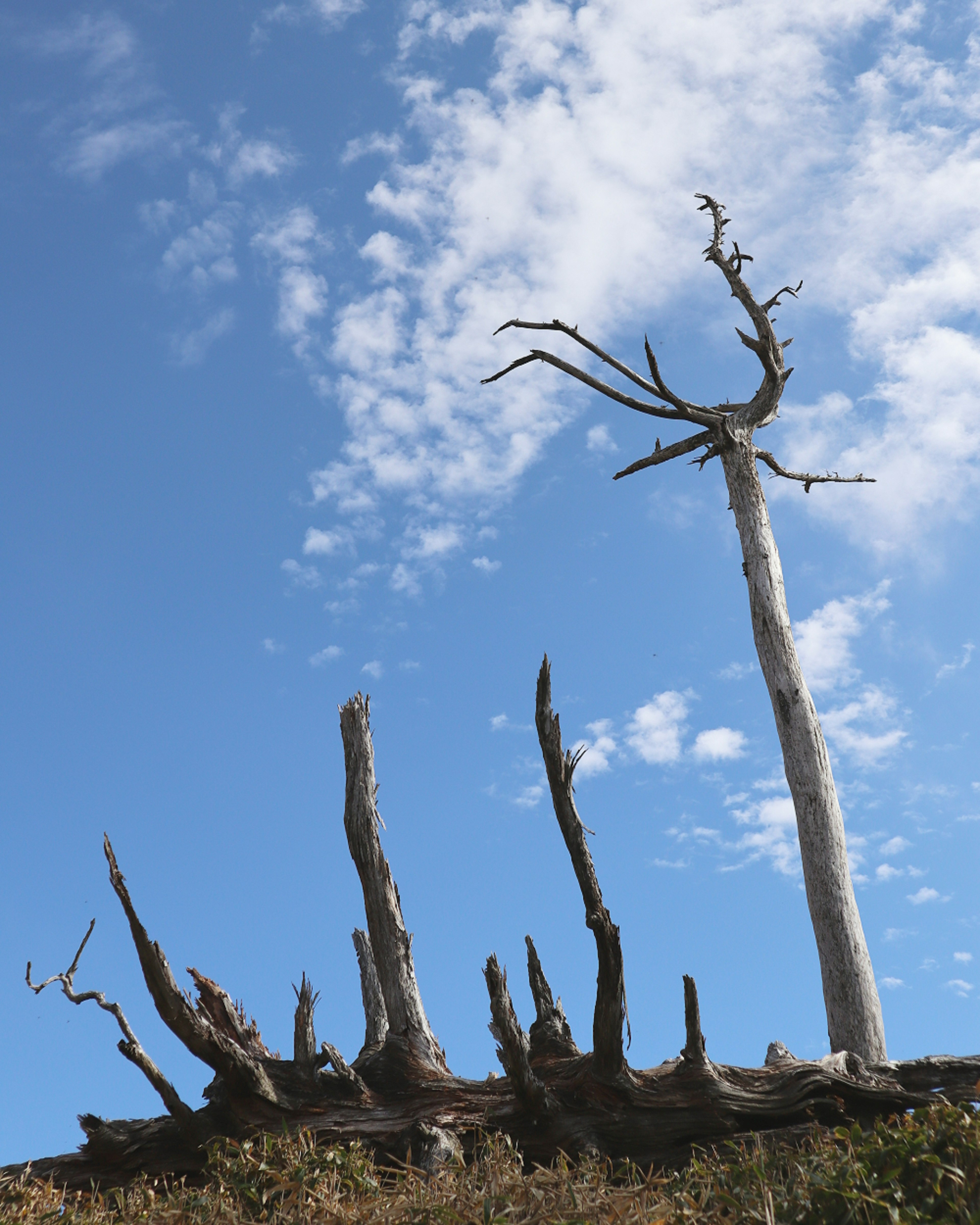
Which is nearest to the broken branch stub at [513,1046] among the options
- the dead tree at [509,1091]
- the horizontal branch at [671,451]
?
the dead tree at [509,1091]

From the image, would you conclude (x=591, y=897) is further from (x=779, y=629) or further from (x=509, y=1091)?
(x=779, y=629)

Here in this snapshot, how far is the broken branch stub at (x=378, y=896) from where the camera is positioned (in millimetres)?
8359

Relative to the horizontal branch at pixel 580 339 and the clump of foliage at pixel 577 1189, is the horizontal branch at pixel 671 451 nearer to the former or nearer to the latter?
the horizontal branch at pixel 580 339

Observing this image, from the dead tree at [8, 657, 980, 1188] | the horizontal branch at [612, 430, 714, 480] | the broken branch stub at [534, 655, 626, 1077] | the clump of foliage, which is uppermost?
the horizontal branch at [612, 430, 714, 480]

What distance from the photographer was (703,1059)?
6.88 meters

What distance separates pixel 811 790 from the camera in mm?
10727

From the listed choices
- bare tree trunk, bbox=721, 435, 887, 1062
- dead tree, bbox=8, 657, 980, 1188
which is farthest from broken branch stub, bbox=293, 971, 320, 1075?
bare tree trunk, bbox=721, 435, 887, 1062

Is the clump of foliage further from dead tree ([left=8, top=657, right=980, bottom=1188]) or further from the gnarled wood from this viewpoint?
the gnarled wood

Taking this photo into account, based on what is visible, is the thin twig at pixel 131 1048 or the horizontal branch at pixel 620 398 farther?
the horizontal branch at pixel 620 398

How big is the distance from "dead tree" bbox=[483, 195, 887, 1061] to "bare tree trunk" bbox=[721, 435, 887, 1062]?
0.03ft

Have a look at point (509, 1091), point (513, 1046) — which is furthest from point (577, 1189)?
point (509, 1091)

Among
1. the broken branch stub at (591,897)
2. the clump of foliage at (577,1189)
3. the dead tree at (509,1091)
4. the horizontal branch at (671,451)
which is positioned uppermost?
the horizontal branch at (671,451)

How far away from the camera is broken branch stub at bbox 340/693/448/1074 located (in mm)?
Answer: 8359

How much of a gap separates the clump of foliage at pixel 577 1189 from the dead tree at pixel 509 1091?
361mm
